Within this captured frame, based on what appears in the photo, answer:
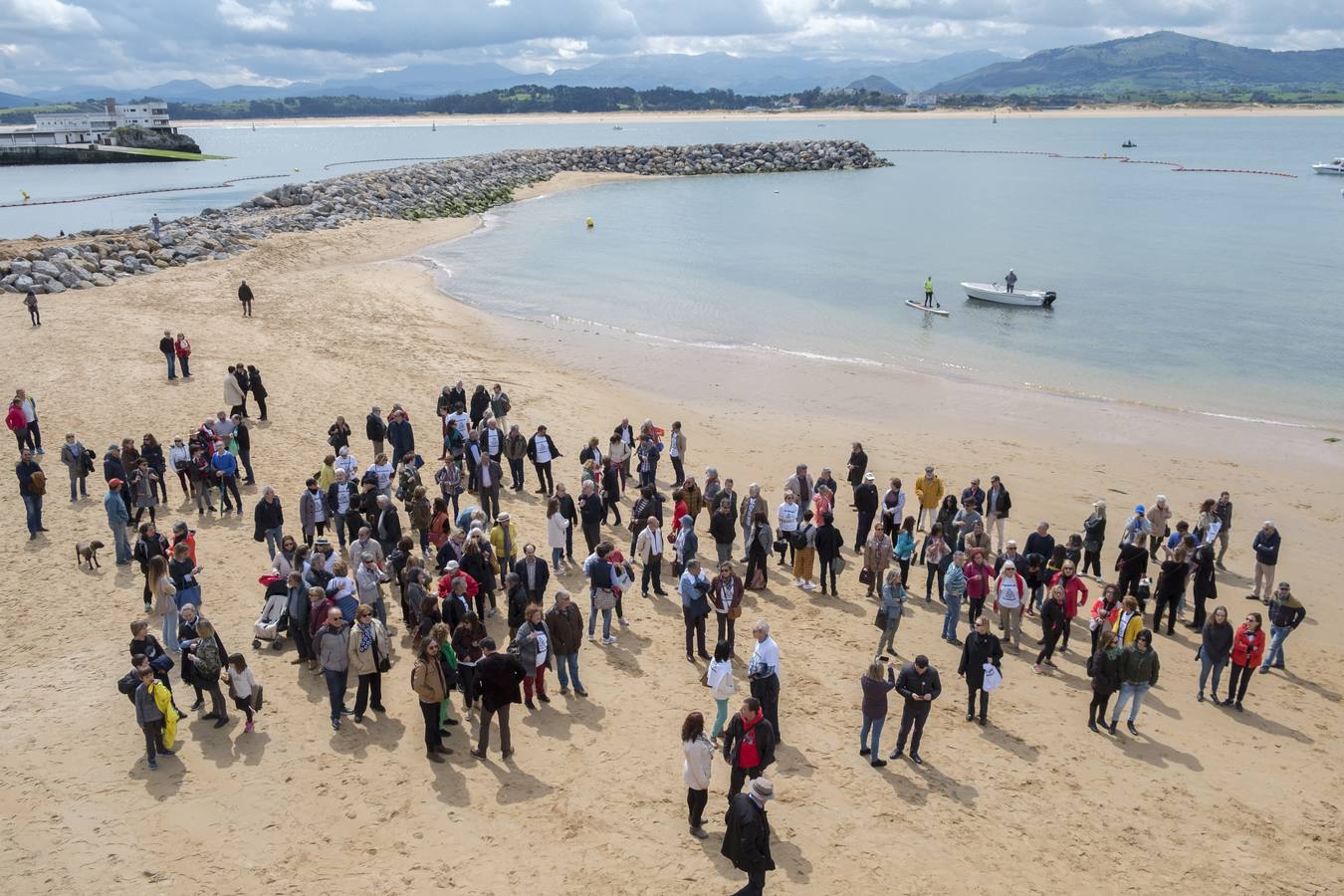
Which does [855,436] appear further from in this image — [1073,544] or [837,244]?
[837,244]

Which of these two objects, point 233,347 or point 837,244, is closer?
point 233,347

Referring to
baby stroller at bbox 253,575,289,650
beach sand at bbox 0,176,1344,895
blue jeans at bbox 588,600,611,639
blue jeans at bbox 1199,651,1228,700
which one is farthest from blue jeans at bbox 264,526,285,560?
blue jeans at bbox 1199,651,1228,700

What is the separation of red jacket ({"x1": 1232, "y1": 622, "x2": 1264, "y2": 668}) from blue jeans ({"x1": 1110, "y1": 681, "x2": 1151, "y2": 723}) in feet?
4.07

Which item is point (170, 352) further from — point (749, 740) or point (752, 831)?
point (752, 831)

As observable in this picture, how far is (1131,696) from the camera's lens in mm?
10148

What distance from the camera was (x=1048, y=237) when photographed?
5475cm

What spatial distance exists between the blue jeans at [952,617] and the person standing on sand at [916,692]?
2696 mm

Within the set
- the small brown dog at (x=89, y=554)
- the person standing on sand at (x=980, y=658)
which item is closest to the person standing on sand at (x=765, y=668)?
the person standing on sand at (x=980, y=658)

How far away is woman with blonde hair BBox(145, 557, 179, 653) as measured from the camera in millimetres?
10688

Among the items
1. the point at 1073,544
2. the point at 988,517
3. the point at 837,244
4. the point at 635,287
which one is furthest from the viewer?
the point at 837,244

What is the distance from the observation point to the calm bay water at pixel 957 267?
93.2 ft

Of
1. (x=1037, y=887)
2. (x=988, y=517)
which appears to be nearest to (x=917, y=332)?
(x=988, y=517)

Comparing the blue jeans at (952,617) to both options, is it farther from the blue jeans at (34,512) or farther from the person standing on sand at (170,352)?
the person standing on sand at (170,352)

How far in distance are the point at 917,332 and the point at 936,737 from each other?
78.0 ft
